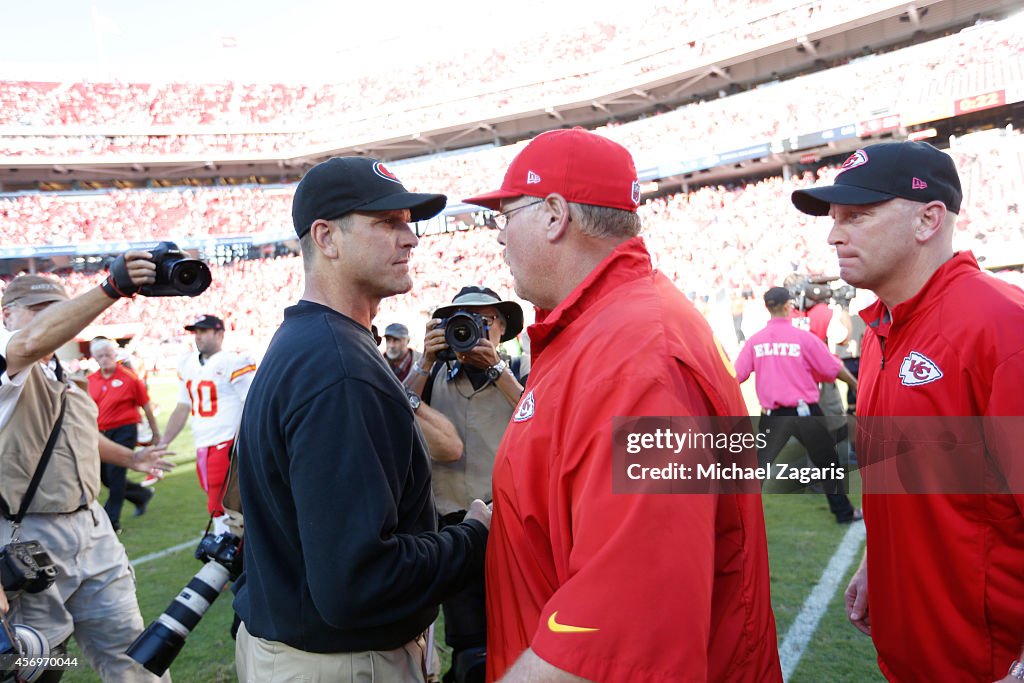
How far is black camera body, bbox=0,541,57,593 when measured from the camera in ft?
9.00

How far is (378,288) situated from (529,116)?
112ft

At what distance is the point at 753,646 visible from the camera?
1.32m

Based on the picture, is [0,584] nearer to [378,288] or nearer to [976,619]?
[378,288]

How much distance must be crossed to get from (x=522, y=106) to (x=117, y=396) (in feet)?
91.9

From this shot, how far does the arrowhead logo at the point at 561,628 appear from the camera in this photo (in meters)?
1.10

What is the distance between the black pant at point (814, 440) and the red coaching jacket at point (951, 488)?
76 centimetres

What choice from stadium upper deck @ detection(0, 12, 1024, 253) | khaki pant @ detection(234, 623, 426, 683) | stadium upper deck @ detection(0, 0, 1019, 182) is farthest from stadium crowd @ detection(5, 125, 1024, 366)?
khaki pant @ detection(234, 623, 426, 683)

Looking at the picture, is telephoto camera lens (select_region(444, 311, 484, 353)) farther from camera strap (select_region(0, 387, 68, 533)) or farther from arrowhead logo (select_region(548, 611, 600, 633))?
arrowhead logo (select_region(548, 611, 600, 633))

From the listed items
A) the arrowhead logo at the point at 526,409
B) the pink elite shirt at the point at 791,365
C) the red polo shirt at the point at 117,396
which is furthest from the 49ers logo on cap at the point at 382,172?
the red polo shirt at the point at 117,396

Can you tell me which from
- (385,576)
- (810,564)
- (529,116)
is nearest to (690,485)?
(385,576)

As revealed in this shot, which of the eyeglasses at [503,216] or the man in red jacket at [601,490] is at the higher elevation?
the eyeglasses at [503,216]

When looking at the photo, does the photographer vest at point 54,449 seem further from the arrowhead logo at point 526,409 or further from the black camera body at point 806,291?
the black camera body at point 806,291

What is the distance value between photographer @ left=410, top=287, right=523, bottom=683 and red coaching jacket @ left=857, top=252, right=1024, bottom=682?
1.87 meters

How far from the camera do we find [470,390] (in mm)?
3807
